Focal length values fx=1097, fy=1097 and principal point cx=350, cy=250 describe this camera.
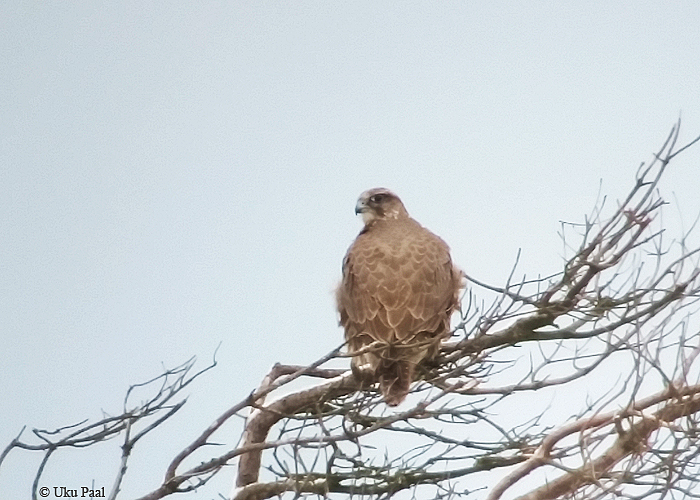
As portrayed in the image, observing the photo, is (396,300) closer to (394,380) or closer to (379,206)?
(394,380)

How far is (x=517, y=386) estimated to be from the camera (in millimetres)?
6102

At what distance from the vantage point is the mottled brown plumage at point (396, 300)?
6680mm

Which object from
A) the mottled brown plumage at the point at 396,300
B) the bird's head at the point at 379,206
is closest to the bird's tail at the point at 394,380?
the mottled brown plumage at the point at 396,300

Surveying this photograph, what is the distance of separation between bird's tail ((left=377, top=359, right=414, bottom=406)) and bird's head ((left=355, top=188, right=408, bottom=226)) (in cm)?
213

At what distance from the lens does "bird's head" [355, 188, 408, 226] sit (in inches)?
341

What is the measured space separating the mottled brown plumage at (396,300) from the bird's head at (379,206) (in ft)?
2.33

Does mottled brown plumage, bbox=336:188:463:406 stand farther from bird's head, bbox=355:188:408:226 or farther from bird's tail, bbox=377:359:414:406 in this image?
bird's head, bbox=355:188:408:226

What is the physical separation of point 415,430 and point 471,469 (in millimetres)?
417

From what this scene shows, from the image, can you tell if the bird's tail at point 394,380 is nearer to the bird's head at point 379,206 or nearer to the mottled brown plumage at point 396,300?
the mottled brown plumage at point 396,300

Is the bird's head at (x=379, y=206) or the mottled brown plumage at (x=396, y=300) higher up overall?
the bird's head at (x=379, y=206)

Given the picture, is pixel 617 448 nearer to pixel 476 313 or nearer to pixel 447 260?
pixel 476 313

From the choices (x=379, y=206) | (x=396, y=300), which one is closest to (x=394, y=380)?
(x=396, y=300)

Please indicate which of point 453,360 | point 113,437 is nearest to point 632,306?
point 453,360

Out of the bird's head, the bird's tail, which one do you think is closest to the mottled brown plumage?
the bird's tail
